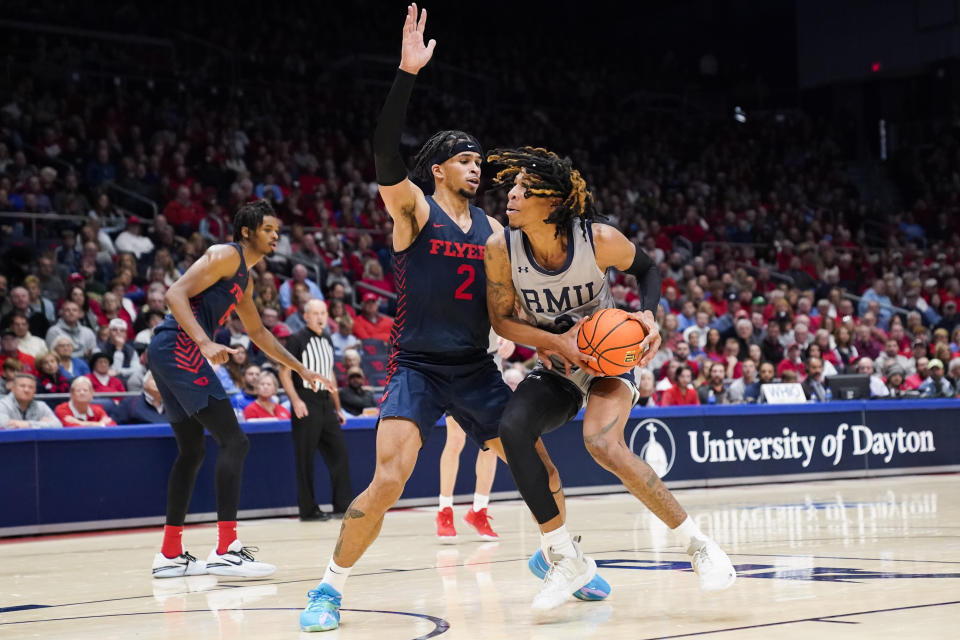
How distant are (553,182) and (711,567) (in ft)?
5.74

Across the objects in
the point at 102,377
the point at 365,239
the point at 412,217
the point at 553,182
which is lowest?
the point at 102,377

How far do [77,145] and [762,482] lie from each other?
10328mm

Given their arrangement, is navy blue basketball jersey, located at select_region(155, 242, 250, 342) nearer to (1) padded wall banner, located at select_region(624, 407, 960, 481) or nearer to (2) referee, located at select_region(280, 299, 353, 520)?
(2) referee, located at select_region(280, 299, 353, 520)

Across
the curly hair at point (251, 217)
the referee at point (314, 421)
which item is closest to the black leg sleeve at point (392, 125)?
the curly hair at point (251, 217)

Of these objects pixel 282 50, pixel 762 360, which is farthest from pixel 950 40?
pixel 282 50

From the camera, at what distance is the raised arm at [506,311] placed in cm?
501

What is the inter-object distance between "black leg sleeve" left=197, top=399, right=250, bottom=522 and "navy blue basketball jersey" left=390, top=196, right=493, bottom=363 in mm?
1825

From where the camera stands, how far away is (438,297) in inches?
199

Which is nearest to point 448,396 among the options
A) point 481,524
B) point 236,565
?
point 236,565

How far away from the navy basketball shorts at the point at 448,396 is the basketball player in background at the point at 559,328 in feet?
0.46

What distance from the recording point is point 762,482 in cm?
1318

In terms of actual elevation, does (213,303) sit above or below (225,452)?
above

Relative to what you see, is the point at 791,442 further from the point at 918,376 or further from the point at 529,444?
the point at 529,444

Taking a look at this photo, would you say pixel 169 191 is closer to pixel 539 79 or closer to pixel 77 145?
pixel 77 145
